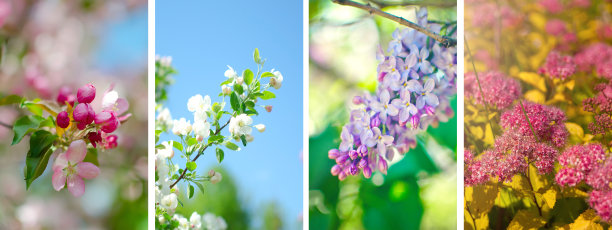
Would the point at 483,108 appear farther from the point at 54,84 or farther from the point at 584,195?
the point at 54,84

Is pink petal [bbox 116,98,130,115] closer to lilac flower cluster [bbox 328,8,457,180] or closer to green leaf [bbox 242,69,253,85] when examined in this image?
green leaf [bbox 242,69,253,85]

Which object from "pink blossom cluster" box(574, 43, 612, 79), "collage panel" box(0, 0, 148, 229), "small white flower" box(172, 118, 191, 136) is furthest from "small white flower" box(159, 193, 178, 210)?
"pink blossom cluster" box(574, 43, 612, 79)

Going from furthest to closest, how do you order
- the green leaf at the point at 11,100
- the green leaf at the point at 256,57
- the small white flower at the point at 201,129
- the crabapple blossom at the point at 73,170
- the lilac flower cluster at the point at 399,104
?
the green leaf at the point at 256,57
the lilac flower cluster at the point at 399,104
the small white flower at the point at 201,129
the crabapple blossom at the point at 73,170
the green leaf at the point at 11,100

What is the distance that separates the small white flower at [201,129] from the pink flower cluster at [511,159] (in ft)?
3.77

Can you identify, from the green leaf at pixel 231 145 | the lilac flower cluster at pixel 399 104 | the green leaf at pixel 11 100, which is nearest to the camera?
the green leaf at pixel 11 100

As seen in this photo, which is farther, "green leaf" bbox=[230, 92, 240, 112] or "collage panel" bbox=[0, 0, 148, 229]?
"green leaf" bbox=[230, 92, 240, 112]

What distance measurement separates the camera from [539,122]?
6.27 feet

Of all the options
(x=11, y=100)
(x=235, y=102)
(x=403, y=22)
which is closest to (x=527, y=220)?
(x=403, y=22)

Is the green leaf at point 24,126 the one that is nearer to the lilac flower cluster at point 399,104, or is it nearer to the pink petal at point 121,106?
the pink petal at point 121,106

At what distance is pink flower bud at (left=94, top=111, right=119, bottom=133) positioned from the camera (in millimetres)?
1380

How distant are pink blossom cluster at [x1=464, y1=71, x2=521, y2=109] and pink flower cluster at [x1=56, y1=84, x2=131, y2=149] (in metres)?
1.42

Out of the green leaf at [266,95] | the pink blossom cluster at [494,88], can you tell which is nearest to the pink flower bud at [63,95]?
the green leaf at [266,95]

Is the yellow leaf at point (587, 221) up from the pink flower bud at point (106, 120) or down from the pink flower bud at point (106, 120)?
down

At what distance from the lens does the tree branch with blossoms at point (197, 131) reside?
188cm
